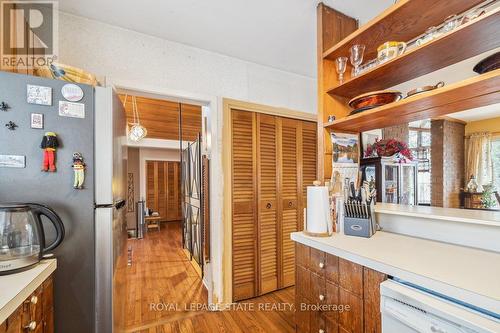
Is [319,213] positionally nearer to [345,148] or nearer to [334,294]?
[334,294]

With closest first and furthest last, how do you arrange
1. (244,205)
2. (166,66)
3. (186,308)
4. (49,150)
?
(49,150) → (166,66) → (186,308) → (244,205)

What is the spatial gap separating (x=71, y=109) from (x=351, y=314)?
66.5 inches

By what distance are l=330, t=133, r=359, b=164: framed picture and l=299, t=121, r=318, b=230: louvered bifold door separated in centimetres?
91

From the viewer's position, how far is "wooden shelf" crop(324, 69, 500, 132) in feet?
3.09

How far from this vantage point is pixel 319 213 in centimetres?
134

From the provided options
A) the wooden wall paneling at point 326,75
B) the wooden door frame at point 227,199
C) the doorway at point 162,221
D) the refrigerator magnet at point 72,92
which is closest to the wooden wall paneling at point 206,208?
the doorway at point 162,221

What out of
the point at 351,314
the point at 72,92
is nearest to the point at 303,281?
the point at 351,314

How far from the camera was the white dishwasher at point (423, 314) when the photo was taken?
65 centimetres

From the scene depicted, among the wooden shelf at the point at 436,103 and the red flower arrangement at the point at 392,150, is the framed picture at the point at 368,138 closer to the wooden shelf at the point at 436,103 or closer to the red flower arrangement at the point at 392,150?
the red flower arrangement at the point at 392,150

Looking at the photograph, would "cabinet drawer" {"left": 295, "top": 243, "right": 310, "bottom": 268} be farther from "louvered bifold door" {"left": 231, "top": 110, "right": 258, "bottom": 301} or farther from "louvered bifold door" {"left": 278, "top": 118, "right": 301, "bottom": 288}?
"louvered bifold door" {"left": 278, "top": 118, "right": 301, "bottom": 288}

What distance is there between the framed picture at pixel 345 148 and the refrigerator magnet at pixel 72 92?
1561mm

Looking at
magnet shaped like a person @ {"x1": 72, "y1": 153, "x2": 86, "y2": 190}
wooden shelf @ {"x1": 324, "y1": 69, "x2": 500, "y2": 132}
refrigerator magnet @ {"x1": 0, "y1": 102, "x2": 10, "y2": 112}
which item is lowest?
magnet shaped like a person @ {"x1": 72, "y1": 153, "x2": 86, "y2": 190}

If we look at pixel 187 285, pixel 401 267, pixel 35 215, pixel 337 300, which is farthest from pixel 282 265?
pixel 35 215

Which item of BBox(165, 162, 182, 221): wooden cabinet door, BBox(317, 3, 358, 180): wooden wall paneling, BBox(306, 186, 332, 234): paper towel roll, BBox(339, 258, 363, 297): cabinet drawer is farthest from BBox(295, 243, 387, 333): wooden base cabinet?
BBox(165, 162, 182, 221): wooden cabinet door
